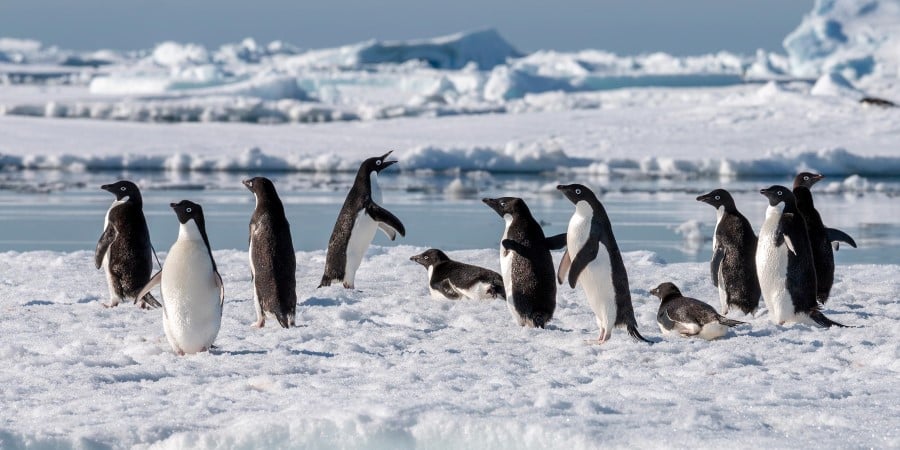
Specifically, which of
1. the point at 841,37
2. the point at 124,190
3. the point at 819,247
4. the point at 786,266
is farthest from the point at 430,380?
the point at 841,37

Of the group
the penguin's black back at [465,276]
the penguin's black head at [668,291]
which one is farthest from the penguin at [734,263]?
the penguin's black back at [465,276]

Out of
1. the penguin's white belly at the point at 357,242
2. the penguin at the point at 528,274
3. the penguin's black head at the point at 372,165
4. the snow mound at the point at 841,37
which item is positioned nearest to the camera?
the penguin at the point at 528,274

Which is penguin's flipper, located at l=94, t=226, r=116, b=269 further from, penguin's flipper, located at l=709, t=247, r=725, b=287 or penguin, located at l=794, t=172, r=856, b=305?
penguin, located at l=794, t=172, r=856, b=305

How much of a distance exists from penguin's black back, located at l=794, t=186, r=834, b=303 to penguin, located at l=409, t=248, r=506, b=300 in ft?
5.21

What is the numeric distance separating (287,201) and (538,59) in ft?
207

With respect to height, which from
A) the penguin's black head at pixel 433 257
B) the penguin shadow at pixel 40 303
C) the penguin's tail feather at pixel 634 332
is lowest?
the penguin shadow at pixel 40 303

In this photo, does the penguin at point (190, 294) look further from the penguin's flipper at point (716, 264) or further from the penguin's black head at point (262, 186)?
the penguin's flipper at point (716, 264)

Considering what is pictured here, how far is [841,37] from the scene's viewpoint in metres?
59.3

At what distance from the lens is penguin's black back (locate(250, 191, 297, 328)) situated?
528 cm

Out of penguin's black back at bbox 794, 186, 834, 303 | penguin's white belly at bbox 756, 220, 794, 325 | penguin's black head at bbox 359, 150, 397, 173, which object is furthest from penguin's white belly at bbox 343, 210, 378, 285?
penguin's black back at bbox 794, 186, 834, 303

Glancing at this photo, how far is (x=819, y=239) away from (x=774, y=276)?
937mm

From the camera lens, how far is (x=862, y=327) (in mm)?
5328

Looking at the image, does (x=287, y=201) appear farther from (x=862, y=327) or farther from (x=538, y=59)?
(x=538, y=59)

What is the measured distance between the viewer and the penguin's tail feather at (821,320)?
17.7ft
